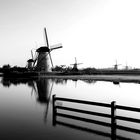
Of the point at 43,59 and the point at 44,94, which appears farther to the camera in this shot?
the point at 43,59

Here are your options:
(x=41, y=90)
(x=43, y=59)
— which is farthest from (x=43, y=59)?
(x=41, y=90)

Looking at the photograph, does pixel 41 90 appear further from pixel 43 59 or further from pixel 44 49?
pixel 44 49

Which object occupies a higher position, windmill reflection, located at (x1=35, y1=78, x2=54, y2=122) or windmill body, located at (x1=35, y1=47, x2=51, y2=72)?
windmill body, located at (x1=35, y1=47, x2=51, y2=72)

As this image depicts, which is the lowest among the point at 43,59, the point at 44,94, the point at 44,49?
the point at 44,94

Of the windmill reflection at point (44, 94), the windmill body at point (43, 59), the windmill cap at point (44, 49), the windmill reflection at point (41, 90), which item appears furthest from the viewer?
the windmill cap at point (44, 49)

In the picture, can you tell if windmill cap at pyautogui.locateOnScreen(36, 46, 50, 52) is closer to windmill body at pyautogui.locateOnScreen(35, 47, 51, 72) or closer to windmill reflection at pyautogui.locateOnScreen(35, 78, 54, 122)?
Result: windmill body at pyautogui.locateOnScreen(35, 47, 51, 72)

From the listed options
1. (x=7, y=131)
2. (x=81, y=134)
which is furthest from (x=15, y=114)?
(x=81, y=134)

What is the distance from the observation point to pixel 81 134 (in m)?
9.78

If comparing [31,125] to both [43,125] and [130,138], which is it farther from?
[130,138]

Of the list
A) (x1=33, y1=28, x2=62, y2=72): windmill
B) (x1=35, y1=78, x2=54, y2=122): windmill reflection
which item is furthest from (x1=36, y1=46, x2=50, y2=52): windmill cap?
(x1=35, y1=78, x2=54, y2=122): windmill reflection

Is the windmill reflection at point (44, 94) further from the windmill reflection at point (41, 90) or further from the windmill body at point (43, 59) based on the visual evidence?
the windmill body at point (43, 59)

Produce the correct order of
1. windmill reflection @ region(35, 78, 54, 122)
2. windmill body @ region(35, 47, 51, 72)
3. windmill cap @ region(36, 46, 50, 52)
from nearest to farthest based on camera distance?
1. windmill reflection @ region(35, 78, 54, 122)
2. windmill body @ region(35, 47, 51, 72)
3. windmill cap @ region(36, 46, 50, 52)

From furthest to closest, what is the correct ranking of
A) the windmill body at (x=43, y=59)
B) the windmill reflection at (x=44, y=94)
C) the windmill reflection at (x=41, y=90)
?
the windmill body at (x=43, y=59), the windmill reflection at (x=41, y=90), the windmill reflection at (x=44, y=94)

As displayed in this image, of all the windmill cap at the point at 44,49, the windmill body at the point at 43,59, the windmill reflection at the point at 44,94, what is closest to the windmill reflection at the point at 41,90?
the windmill reflection at the point at 44,94
